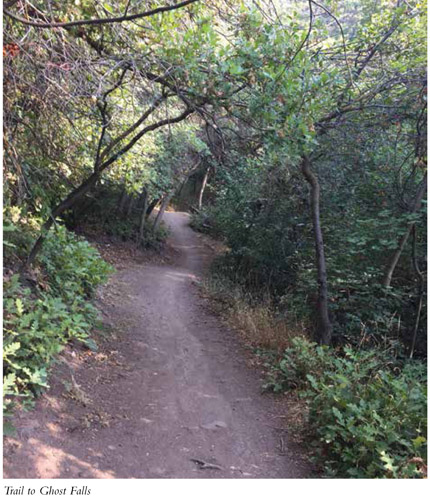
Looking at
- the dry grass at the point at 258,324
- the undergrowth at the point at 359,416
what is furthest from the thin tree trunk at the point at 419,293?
the dry grass at the point at 258,324

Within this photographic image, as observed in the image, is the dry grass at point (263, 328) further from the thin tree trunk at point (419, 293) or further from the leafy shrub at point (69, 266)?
the leafy shrub at point (69, 266)

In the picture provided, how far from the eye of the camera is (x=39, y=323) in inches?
165

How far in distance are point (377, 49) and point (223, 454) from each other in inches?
222

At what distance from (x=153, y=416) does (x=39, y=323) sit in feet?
5.01

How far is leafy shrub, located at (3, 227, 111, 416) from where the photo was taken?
12.2 ft

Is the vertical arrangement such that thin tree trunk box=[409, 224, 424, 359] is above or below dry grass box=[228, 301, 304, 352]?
above

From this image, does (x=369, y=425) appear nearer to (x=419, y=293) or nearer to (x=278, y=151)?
(x=278, y=151)

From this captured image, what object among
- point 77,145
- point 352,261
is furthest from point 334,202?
point 77,145

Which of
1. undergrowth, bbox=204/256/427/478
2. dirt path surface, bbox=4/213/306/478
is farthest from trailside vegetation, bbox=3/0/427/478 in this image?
dirt path surface, bbox=4/213/306/478

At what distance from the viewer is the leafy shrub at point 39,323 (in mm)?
3717

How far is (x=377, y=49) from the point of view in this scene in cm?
624

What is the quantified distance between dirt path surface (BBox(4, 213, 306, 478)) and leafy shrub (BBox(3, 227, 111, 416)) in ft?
1.10

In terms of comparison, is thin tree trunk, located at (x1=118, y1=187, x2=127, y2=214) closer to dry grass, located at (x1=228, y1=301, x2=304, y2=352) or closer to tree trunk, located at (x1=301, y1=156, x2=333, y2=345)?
dry grass, located at (x1=228, y1=301, x2=304, y2=352)

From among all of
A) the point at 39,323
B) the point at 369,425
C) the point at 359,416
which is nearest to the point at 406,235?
the point at 359,416
